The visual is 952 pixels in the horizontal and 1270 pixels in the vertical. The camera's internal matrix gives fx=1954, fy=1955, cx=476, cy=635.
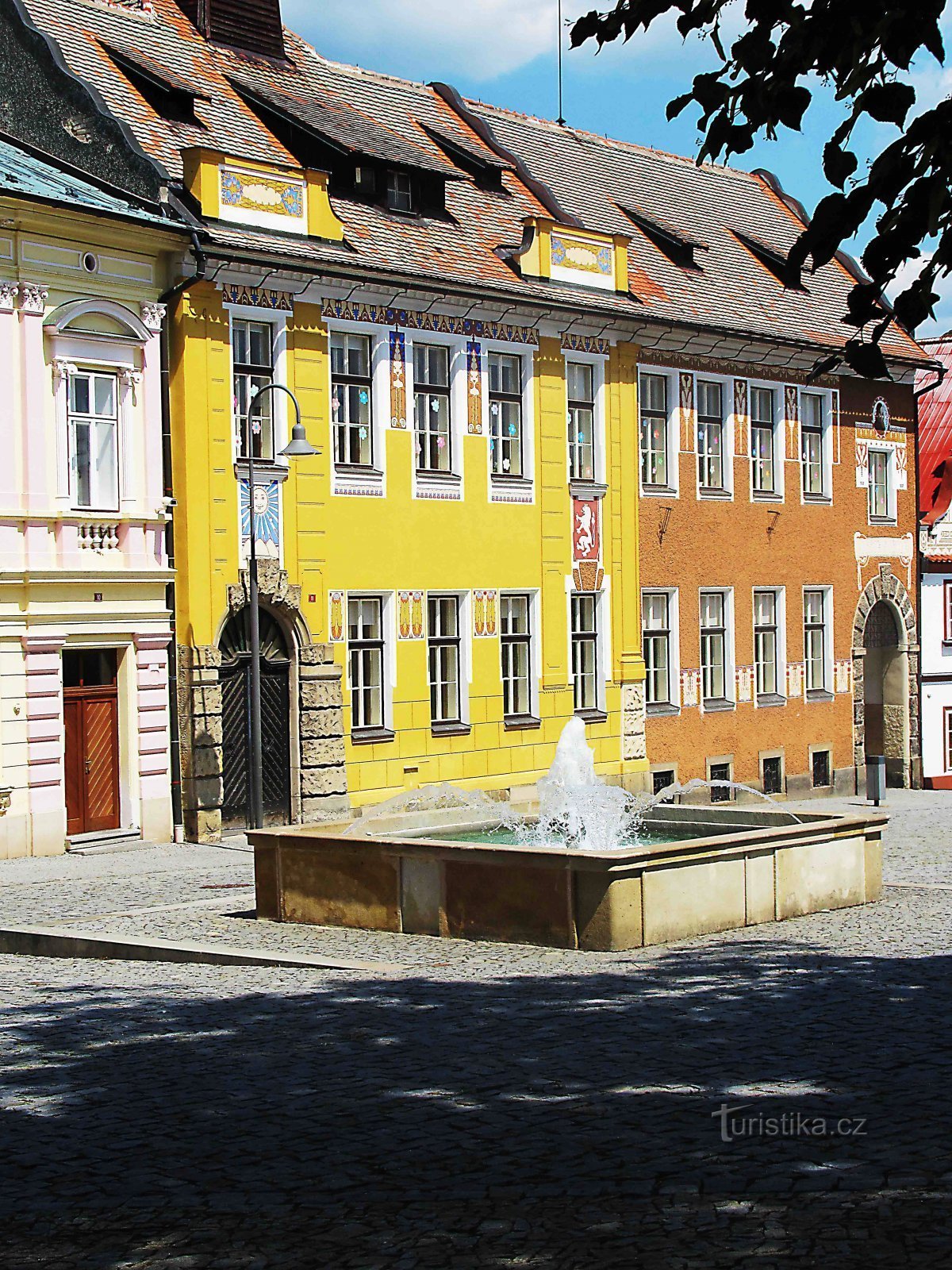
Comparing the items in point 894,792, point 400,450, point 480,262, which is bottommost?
point 894,792

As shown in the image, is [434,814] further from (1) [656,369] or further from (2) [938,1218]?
(1) [656,369]

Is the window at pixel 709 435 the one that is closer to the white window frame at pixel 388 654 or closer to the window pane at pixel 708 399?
the window pane at pixel 708 399

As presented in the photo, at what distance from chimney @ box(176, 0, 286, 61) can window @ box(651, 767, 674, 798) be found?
14.0 metres

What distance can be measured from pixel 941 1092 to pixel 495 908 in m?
6.44

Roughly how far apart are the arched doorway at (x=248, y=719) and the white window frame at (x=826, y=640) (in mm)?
14161

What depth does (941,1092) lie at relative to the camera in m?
8.83

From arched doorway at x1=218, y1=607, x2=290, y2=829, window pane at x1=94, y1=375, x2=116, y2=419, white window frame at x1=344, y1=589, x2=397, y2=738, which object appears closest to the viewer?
window pane at x1=94, y1=375, x2=116, y2=419

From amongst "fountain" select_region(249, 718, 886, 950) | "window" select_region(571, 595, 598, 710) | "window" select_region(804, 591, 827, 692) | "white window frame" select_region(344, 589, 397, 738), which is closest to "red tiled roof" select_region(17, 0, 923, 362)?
"white window frame" select_region(344, 589, 397, 738)

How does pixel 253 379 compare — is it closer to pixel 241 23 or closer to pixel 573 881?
pixel 241 23

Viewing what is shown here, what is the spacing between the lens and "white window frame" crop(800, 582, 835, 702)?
3875 centimetres

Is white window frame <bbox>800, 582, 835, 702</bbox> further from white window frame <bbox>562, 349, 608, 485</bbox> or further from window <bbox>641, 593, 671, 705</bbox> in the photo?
white window frame <bbox>562, 349, 608, 485</bbox>

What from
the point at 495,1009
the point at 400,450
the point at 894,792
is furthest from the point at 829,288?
the point at 495,1009

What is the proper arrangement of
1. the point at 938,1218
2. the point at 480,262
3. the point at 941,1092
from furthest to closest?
the point at 480,262
the point at 941,1092
the point at 938,1218

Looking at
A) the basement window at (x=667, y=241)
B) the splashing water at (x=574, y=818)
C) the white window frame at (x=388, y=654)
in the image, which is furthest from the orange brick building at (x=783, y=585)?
the splashing water at (x=574, y=818)
